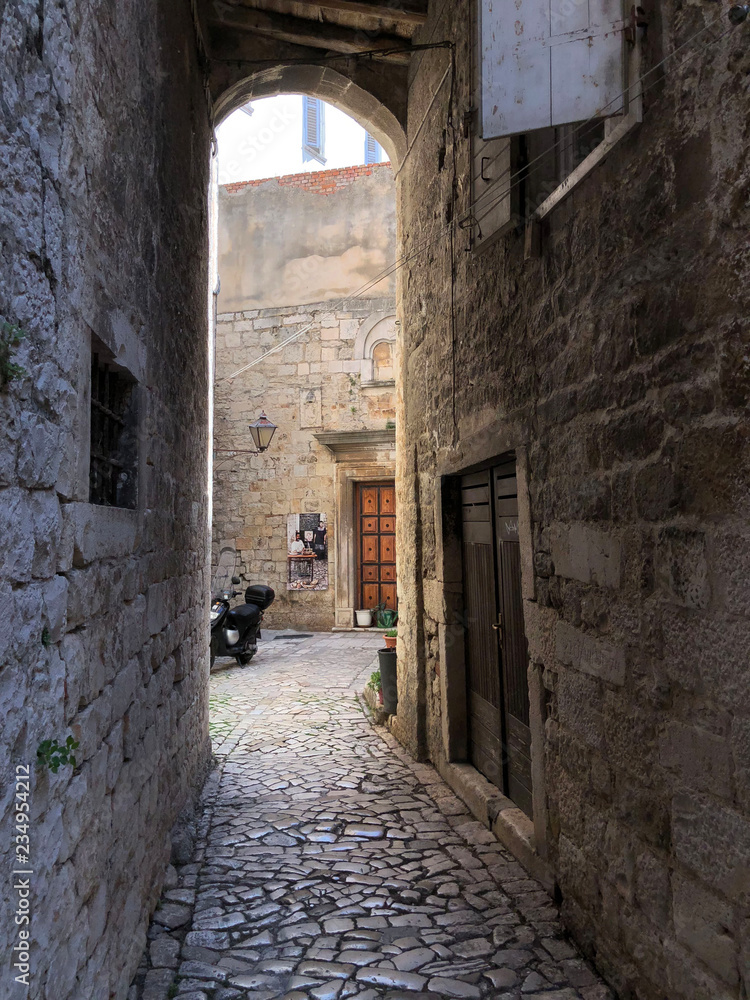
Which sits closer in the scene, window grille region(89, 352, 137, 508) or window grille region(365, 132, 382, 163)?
window grille region(89, 352, 137, 508)

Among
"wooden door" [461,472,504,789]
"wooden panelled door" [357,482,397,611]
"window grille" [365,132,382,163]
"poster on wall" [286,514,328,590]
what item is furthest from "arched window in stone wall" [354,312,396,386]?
"window grille" [365,132,382,163]

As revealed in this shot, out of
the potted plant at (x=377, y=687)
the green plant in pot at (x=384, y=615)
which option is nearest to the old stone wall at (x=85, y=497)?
the potted plant at (x=377, y=687)

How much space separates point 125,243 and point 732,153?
73.9 inches

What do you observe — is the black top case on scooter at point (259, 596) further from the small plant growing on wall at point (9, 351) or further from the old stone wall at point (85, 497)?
the small plant growing on wall at point (9, 351)

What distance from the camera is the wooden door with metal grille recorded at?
11.8 feet

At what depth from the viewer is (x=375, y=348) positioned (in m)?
12.0

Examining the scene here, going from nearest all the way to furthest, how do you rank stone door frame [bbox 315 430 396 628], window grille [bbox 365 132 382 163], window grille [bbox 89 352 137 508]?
window grille [bbox 89 352 137 508] < stone door frame [bbox 315 430 396 628] < window grille [bbox 365 132 382 163]

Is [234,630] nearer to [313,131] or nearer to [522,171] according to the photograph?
[522,171]

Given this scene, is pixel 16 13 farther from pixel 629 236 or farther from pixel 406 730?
pixel 406 730

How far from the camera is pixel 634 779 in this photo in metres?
2.28

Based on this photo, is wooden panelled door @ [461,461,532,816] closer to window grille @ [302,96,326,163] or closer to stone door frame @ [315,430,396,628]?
stone door frame @ [315,430,396,628]

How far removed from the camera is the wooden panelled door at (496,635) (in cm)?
368

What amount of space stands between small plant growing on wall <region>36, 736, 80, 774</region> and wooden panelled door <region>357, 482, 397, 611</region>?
33.5ft

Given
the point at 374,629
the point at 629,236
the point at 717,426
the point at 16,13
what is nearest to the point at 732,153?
the point at 629,236
